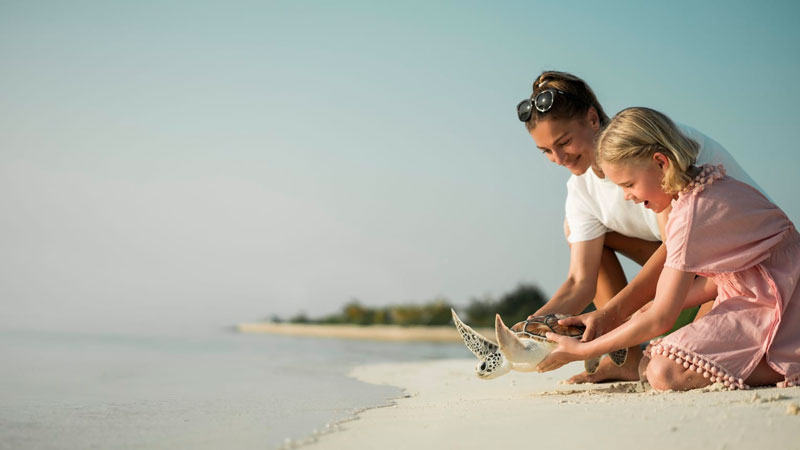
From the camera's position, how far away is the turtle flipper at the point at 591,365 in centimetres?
264

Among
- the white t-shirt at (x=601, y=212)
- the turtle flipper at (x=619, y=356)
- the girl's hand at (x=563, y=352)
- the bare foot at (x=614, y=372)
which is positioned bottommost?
the bare foot at (x=614, y=372)

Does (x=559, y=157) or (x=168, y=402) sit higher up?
(x=559, y=157)

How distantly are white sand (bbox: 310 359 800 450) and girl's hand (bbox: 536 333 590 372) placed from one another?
0.11m

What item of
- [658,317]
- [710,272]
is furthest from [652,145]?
[658,317]

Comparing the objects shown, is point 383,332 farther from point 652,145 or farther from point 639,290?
point 652,145

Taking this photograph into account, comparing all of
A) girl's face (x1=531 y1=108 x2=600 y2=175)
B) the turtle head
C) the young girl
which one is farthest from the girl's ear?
the turtle head

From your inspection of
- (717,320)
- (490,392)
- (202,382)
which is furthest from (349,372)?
(717,320)

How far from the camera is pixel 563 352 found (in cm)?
224

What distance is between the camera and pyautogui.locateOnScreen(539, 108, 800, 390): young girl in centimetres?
207

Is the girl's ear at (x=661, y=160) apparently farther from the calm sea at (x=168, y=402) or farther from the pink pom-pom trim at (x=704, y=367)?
the calm sea at (x=168, y=402)

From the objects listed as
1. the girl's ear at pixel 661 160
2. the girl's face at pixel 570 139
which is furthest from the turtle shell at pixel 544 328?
the girl's face at pixel 570 139

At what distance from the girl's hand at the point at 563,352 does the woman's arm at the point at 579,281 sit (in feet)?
1.88

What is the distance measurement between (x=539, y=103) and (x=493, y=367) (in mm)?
1187

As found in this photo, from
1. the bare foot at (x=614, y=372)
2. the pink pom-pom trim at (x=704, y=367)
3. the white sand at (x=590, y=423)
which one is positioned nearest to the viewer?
the white sand at (x=590, y=423)
